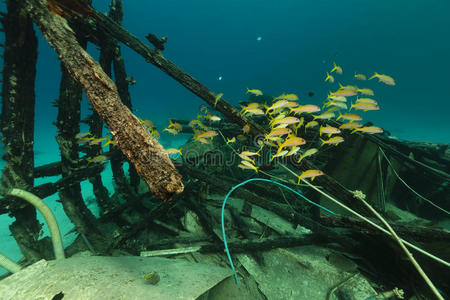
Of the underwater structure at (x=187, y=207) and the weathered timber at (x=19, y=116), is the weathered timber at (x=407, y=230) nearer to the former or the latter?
the underwater structure at (x=187, y=207)

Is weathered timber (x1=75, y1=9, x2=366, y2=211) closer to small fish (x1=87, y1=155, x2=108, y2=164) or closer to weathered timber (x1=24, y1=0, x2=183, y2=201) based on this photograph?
weathered timber (x1=24, y1=0, x2=183, y2=201)

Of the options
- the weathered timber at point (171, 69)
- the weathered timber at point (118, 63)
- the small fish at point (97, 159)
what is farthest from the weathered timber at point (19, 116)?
the weathered timber at point (118, 63)

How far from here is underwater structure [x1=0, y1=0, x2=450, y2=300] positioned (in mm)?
1541

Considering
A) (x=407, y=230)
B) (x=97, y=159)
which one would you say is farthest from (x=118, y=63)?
(x=407, y=230)

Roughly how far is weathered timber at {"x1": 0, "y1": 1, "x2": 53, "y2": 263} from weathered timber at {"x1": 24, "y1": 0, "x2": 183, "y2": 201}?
2.39m

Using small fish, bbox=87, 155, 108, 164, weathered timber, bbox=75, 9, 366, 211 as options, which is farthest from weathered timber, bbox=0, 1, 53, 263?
weathered timber, bbox=75, 9, 366, 211

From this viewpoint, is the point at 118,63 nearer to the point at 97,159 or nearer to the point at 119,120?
the point at 97,159

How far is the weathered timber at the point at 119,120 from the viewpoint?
135 cm

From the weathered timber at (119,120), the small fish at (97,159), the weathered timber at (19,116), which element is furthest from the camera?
the small fish at (97,159)

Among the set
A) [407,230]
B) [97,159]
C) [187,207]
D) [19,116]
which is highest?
[19,116]

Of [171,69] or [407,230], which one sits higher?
[171,69]

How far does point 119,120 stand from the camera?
148cm

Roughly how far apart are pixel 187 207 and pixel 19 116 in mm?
4118

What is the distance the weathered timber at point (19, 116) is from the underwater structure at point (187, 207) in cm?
2
